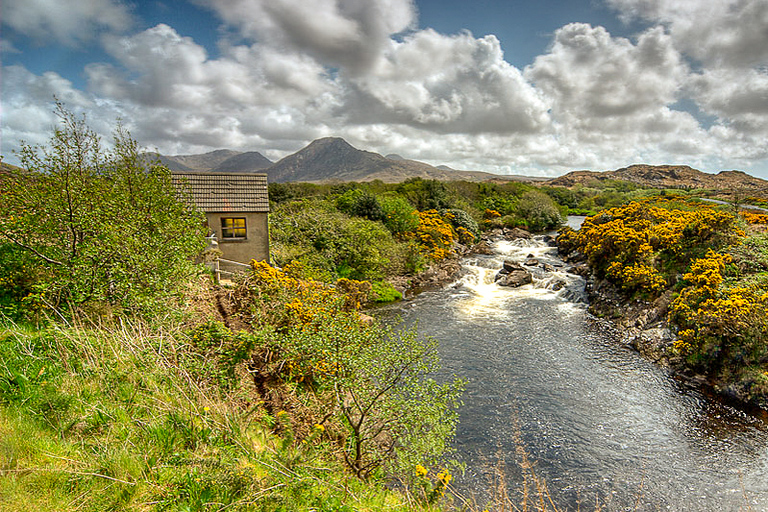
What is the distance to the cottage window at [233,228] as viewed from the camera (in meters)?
19.0

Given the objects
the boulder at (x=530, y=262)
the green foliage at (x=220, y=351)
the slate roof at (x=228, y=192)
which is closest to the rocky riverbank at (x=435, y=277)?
the boulder at (x=530, y=262)

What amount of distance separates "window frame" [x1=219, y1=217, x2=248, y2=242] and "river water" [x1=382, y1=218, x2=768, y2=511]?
10651 mm

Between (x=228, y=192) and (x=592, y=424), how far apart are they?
743 inches

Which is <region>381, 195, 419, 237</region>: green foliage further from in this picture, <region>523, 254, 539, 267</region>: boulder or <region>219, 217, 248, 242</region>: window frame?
<region>219, 217, 248, 242</region>: window frame

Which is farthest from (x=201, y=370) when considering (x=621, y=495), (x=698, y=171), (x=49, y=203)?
(x=698, y=171)

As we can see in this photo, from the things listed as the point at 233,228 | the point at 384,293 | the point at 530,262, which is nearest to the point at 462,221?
the point at 530,262

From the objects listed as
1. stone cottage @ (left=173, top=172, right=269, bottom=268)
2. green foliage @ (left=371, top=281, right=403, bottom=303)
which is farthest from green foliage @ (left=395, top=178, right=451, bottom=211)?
stone cottage @ (left=173, top=172, right=269, bottom=268)

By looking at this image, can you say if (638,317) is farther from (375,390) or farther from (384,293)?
(375,390)

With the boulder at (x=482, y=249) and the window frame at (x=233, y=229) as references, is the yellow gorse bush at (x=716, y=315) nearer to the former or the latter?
the window frame at (x=233, y=229)

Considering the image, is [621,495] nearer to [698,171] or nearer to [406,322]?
[406,322]

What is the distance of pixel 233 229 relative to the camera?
1919cm

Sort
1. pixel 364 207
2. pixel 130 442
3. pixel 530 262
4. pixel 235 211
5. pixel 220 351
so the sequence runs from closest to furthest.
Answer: pixel 130 442 < pixel 220 351 < pixel 235 211 < pixel 530 262 < pixel 364 207

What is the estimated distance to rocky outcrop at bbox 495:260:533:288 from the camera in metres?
27.0

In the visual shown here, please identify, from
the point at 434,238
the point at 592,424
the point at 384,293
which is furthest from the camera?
the point at 434,238
